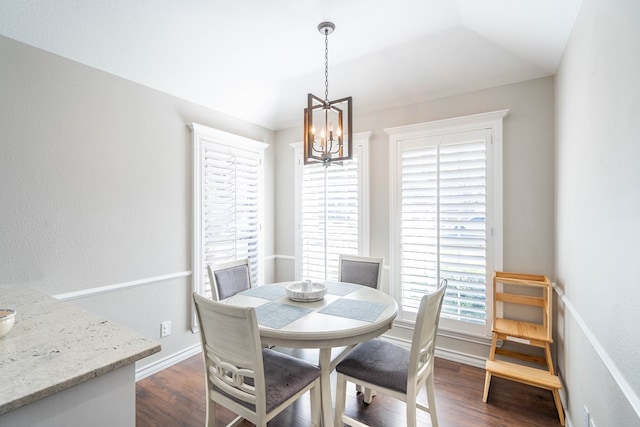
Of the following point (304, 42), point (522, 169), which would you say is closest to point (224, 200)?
point (304, 42)

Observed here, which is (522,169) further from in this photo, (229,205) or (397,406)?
(229,205)

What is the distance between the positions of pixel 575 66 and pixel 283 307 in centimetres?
237

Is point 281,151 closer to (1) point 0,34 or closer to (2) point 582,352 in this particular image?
(1) point 0,34

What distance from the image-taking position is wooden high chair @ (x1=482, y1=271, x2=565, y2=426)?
2129mm

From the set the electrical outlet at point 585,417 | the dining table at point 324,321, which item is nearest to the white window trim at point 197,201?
the dining table at point 324,321

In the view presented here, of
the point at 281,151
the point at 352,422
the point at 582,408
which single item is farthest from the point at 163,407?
the point at 281,151

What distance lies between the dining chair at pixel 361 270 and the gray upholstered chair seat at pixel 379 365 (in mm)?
758

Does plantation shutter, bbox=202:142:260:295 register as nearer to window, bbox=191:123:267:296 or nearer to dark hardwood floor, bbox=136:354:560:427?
window, bbox=191:123:267:296

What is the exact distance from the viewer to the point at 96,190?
234 cm

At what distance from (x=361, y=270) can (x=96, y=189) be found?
227cm

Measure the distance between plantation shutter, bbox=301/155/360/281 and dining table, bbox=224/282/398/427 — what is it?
122 centimetres

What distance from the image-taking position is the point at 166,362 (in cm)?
277

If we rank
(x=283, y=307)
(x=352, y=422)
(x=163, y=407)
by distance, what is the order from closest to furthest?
(x=352, y=422) → (x=283, y=307) → (x=163, y=407)

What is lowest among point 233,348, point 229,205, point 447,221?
point 233,348
